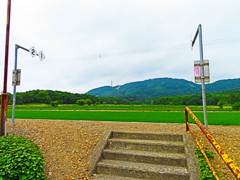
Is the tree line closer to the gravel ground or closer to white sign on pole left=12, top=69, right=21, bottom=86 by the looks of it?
white sign on pole left=12, top=69, right=21, bottom=86

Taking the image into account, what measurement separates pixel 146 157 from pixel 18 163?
2.47m

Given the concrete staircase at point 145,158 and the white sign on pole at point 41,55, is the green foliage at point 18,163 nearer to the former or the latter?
the concrete staircase at point 145,158

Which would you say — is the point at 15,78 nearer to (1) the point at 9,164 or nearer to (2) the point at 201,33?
(1) the point at 9,164

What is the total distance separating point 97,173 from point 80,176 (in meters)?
0.41

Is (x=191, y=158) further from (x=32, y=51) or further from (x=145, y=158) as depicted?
(x=32, y=51)

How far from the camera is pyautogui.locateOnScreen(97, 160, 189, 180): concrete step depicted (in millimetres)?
3121

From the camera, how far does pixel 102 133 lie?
15.9ft

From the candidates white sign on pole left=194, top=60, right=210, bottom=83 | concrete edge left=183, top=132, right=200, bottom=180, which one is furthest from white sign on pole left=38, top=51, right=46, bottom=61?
concrete edge left=183, top=132, right=200, bottom=180

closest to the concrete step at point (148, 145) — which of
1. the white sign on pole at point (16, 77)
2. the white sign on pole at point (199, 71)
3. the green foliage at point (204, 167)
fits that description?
the green foliage at point (204, 167)

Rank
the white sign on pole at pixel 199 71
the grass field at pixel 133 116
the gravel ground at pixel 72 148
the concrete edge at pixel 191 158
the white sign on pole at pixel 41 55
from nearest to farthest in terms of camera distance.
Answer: the concrete edge at pixel 191 158, the gravel ground at pixel 72 148, the white sign on pole at pixel 199 71, the white sign on pole at pixel 41 55, the grass field at pixel 133 116

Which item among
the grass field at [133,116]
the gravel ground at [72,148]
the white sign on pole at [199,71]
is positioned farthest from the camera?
the grass field at [133,116]

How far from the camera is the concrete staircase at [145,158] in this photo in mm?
3207

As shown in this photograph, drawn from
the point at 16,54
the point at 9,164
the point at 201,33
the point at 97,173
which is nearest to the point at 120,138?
the point at 97,173

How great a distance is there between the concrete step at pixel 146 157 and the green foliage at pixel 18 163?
1.54 m
